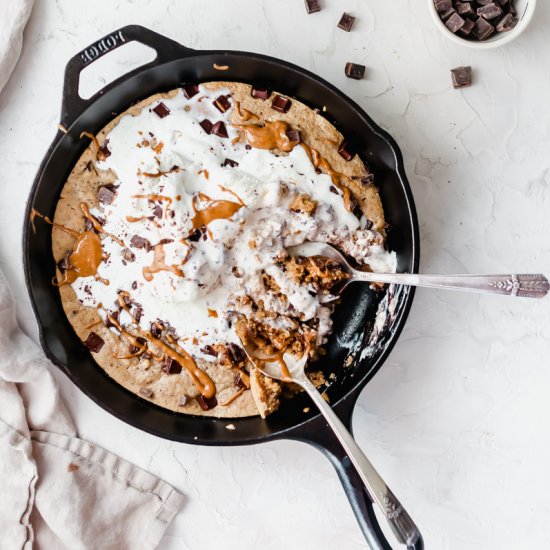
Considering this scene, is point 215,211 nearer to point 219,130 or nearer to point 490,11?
point 219,130

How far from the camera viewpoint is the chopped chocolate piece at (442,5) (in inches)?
99.6

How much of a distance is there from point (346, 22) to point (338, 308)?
1.18 m

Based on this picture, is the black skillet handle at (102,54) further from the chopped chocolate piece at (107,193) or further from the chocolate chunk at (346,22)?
the chocolate chunk at (346,22)

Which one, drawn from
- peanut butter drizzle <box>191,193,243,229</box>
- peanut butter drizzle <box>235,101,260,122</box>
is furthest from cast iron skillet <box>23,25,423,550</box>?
peanut butter drizzle <box>191,193,243,229</box>

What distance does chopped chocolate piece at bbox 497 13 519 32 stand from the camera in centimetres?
255

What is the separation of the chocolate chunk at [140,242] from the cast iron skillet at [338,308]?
0.40m

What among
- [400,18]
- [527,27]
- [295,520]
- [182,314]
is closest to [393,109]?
[400,18]

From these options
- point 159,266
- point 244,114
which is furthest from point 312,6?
point 159,266

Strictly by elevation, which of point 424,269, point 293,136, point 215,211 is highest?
point 293,136

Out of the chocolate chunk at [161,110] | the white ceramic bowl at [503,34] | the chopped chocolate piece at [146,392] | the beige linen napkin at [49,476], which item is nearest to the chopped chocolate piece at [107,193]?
the chocolate chunk at [161,110]

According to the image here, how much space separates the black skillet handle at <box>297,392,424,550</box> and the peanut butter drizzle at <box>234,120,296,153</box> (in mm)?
993

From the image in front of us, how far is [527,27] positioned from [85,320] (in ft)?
7.19

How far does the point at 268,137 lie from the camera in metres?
2.51

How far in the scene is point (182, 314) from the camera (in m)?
2.54
